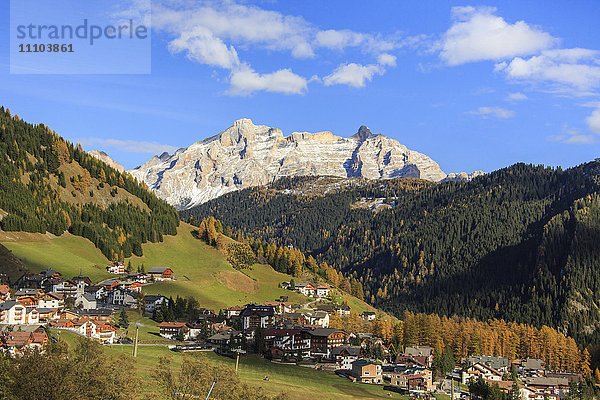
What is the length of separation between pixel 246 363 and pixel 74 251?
101386 mm

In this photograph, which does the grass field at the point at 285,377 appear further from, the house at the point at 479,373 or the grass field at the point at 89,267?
the grass field at the point at 89,267

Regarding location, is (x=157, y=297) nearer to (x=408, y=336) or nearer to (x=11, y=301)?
(x=11, y=301)

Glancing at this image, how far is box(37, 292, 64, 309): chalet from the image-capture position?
136 m

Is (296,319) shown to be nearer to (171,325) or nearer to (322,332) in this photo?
(322,332)

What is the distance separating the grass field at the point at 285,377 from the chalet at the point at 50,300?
1359 inches

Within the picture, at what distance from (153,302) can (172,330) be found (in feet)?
88.7

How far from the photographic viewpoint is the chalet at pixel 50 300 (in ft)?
447

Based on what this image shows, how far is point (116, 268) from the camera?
18762cm

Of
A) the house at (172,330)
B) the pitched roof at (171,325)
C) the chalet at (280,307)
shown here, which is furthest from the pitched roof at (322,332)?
the pitched roof at (171,325)

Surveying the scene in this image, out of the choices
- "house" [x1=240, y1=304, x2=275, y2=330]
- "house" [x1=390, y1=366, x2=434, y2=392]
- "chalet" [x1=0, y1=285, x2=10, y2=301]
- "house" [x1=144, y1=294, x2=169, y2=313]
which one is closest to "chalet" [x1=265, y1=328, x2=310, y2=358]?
"house" [x1=240, y1=304, x2=275, y2=330]

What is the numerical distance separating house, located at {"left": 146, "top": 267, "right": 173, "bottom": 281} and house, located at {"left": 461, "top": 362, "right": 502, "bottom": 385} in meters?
98.5

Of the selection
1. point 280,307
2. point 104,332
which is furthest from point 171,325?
point 280,307

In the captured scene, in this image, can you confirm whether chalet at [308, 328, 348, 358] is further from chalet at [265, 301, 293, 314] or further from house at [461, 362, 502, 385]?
chalet at [265, 301, 293, 314]

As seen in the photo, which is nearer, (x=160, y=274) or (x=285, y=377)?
(x=285, y=377)
